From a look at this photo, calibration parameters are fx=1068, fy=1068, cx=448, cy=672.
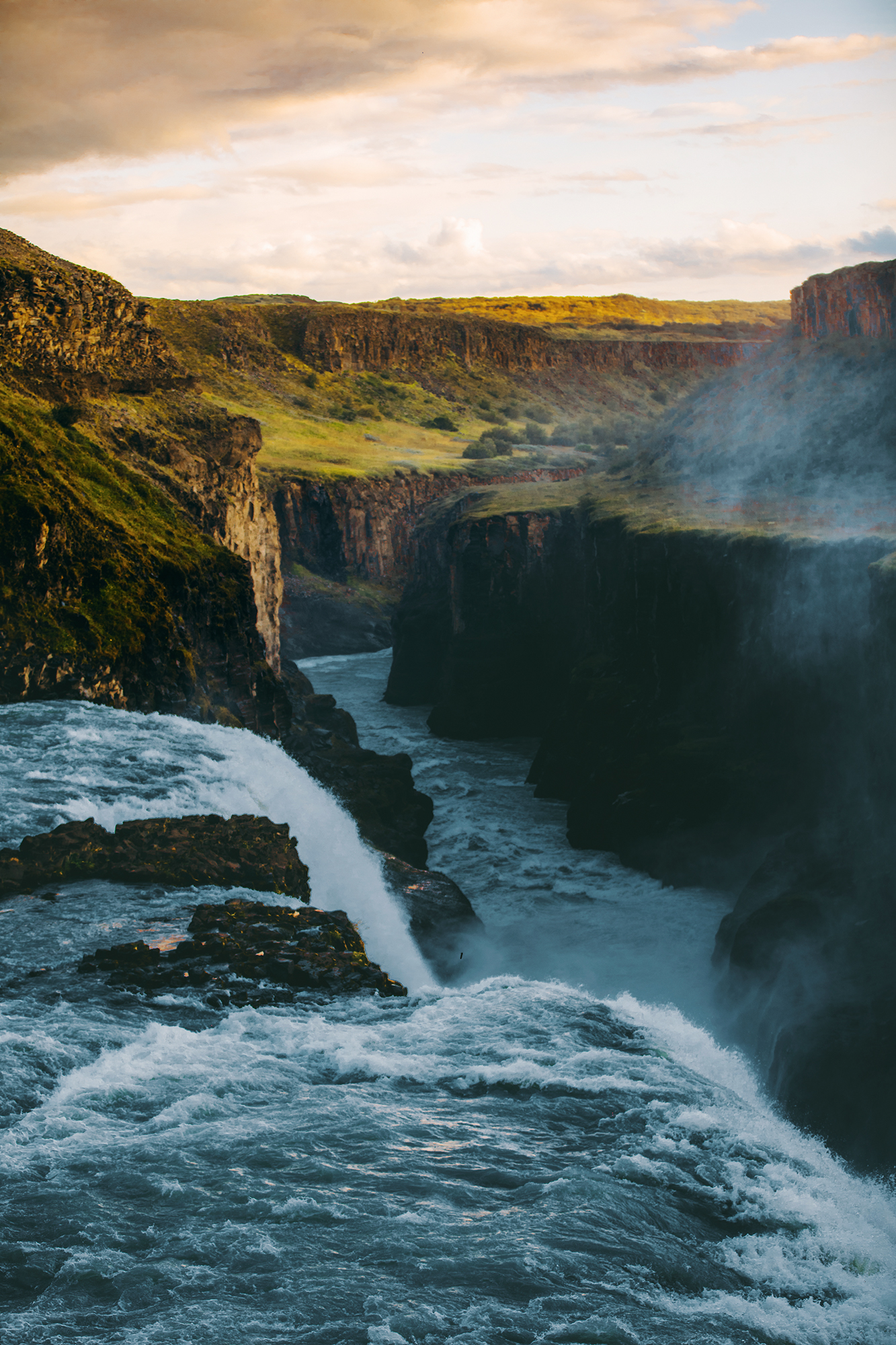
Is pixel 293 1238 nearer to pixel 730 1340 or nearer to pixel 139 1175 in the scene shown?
pixel 139 1175

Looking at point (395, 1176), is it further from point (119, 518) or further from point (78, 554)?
point (119, 518)

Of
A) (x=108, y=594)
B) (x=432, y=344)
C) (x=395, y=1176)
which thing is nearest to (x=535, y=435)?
(x=432, y=344)

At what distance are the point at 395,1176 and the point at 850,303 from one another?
5397 centimetres

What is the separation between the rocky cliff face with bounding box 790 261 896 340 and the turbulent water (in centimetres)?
4444

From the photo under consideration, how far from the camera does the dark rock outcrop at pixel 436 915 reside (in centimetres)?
2823

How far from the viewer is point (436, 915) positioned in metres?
29.7

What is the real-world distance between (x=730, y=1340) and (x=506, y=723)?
48.4 m

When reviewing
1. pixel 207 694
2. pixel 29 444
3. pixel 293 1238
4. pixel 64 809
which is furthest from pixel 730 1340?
pixel 29 444

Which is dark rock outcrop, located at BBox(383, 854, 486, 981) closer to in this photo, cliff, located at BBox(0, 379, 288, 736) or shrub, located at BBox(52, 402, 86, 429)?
cliff, located at BBox(0, 379, 288, 736)

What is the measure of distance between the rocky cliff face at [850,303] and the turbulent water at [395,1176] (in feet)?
146

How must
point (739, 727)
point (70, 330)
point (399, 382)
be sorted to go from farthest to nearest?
point (399, 382) → point (70, 330) → point (739, 727)

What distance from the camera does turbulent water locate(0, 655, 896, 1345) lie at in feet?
32.4

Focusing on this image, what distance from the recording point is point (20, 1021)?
48.0 feet

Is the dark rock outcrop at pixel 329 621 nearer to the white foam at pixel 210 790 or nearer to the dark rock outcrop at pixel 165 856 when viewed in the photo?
the white foam at pixel 210 790
